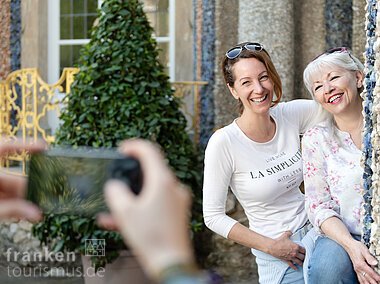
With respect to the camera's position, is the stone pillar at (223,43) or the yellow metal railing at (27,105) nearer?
the stone pillar at (223,43)

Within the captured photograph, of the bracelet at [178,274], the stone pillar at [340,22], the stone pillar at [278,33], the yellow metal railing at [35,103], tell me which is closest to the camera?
the bracelet at [178,274]

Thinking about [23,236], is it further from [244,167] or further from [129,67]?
[244,167]

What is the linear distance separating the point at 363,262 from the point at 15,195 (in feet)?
5.32

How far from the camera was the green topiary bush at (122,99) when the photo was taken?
20.7 feet

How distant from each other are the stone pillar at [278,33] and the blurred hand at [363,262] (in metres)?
4.05

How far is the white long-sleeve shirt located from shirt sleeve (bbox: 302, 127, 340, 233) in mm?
120

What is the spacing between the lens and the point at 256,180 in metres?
3.07

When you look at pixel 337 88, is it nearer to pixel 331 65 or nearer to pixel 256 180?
pixel 331 65

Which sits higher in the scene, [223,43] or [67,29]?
[67,29]

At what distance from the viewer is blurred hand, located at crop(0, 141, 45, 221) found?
1277 mm

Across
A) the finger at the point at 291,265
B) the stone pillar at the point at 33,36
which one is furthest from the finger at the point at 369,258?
the stone pillar at the point at 33,36

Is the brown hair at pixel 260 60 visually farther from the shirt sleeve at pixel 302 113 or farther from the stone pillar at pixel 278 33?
the stone pillar at pixel 278 33

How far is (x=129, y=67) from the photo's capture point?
651 cm

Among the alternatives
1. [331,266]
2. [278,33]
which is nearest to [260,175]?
[331,266]
